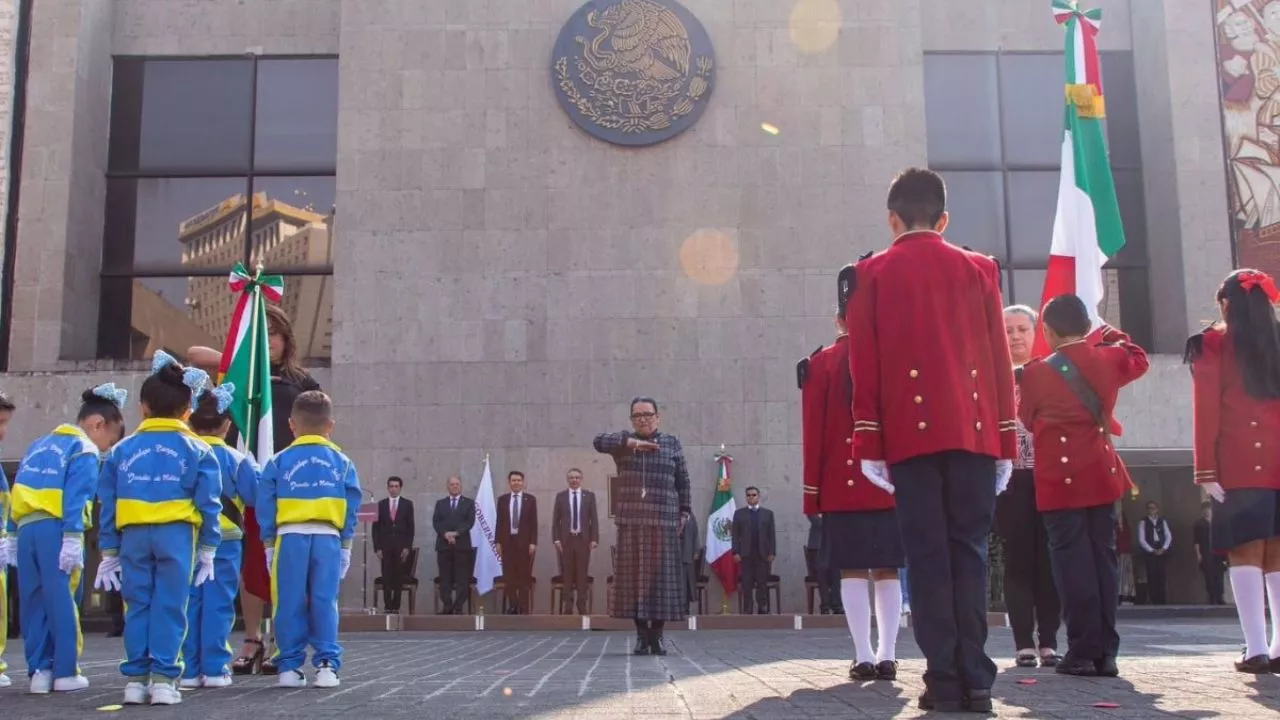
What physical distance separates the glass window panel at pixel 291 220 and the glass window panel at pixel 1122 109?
45.2ft

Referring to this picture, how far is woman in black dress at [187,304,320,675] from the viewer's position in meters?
7.49

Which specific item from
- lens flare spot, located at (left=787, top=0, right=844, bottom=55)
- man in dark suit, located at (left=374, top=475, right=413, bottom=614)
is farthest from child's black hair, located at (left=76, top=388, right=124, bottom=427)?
lens flare spot, located at (left=787, top=0, right=844, bottom=55)

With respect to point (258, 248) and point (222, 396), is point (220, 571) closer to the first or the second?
point (222, 396)

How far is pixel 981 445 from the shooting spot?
4980 mm

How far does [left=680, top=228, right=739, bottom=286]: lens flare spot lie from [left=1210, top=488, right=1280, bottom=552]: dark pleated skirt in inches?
564

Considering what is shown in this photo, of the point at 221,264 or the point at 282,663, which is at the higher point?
the point at 221,264

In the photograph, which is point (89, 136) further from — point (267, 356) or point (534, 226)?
point (267, 356)

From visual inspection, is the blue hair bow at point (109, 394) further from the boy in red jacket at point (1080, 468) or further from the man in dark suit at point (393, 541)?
the man in dark suit at point (393, 541)

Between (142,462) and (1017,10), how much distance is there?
20.9 meters

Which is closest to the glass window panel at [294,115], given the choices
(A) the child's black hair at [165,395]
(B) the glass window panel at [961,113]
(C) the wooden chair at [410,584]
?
(C) the wooden chair at [410,584]

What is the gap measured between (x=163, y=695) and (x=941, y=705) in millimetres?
3167

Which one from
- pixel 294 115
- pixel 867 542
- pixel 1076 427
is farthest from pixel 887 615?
pixel 294 115

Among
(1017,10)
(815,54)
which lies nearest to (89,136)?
(815,54)

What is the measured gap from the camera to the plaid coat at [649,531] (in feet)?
32.0
